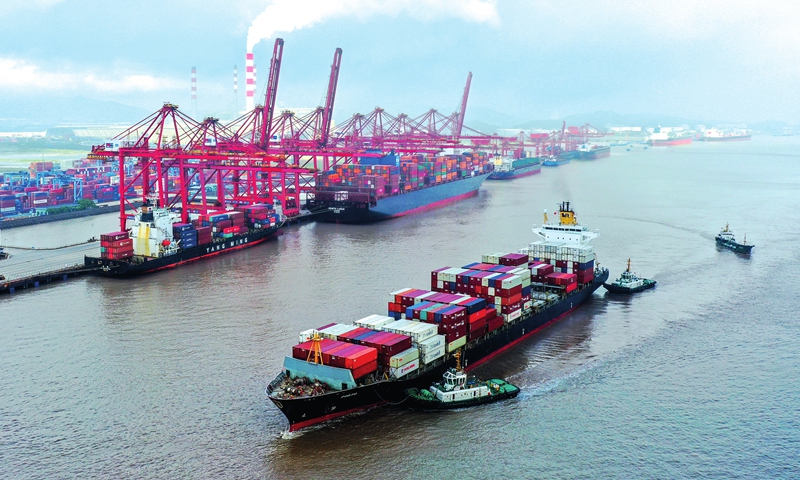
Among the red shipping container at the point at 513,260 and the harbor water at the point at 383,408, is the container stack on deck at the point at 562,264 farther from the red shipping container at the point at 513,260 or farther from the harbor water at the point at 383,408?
the harbor water at the point at 383,408

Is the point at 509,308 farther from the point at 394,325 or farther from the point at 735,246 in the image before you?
the point at 735,246

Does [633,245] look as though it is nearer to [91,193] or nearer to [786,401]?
[786,401]

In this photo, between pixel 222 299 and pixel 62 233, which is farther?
pixel 62 233

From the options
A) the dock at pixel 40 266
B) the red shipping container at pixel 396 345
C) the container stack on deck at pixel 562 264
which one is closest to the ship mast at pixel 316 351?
the red shipping container at pixel 396 345

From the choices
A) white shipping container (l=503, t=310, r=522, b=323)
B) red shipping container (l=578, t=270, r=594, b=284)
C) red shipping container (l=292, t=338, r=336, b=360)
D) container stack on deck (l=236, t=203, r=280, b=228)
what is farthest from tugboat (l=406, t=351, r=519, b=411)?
container stack on deck (l=236, t=203, r=280, b=228)

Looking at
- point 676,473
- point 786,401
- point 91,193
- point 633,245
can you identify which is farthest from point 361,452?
point 91,193

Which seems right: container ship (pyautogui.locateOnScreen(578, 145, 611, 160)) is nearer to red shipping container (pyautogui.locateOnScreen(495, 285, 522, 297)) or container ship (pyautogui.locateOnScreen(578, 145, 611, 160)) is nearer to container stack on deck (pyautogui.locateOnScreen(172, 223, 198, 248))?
container stack on deck (pyautogui.locateOnScreen(172, 223, 198, 248))
